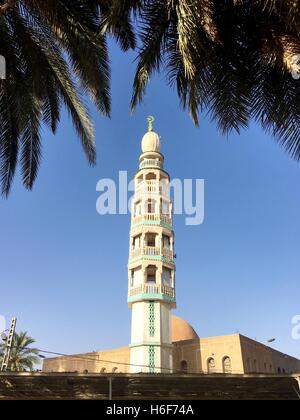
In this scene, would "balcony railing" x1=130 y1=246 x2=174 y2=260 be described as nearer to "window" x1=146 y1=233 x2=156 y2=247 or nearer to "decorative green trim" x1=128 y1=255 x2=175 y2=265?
"decorative green trim" x1=128 y1=255 x2=175 y2=265

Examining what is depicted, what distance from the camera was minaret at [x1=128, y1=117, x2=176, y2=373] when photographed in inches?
1002

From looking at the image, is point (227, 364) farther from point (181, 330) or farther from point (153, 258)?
point (153, 258)

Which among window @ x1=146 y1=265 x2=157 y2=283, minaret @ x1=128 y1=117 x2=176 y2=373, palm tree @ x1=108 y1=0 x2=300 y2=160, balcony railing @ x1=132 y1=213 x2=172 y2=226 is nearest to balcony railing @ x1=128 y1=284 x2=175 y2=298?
minaret @ x1=128 y1=117 x2=176 y2=373

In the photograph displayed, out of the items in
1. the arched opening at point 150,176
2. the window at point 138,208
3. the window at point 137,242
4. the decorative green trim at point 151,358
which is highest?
the arched opening at point 150,176

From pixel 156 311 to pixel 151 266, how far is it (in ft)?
10.4

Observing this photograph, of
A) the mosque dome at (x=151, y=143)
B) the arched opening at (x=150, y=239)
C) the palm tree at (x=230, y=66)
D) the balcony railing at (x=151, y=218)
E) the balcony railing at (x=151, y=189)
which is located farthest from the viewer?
the mosque dome at (x=151, y=143)

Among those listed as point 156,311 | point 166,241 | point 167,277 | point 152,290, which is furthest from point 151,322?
point 166,241

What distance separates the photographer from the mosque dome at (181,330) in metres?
37.5

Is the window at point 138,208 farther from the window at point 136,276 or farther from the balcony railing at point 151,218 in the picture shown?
the window at point 136,276

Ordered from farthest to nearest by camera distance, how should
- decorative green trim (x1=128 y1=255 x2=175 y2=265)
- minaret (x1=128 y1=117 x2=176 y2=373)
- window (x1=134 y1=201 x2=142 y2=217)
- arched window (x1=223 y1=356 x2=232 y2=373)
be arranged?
1. arched window (x1=223 y1=356 x2=232 y2=373)
2. window (x1=134 y1=201 x2=142 y2=217)
3. decorative green trim (x1=128 y1=255 x2=175 y2=265)
4. minaret (x1=128 y1=117 x2=176 y2=373)

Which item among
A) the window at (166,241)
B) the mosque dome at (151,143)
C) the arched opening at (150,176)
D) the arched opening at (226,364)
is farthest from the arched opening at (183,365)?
the mosque dome at (151,143)

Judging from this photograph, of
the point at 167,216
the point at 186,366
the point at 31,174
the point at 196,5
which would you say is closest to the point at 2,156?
the point at 31,174

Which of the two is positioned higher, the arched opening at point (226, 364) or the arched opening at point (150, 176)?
the arched opening at point (150, 176)
